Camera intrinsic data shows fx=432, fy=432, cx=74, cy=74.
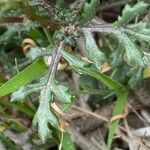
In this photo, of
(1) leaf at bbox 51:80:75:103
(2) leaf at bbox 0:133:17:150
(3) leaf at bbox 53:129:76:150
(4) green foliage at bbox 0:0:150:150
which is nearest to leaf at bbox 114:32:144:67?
(4) green foliage at bbox 0:0:150:150

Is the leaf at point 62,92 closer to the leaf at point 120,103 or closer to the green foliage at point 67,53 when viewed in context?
the green foliage at point 67,53

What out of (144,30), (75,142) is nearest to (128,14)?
(144,30)

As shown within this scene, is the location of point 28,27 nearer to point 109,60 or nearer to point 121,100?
point 109,60

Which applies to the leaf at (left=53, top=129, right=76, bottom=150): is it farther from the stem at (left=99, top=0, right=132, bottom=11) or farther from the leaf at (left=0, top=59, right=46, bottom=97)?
the stem at (left=99, top=0, right=132, bottom=11)

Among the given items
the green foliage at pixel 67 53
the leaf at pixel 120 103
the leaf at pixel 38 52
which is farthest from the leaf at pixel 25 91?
the leaf at pixel 120 103

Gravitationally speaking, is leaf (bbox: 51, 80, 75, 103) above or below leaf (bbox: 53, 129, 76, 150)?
above

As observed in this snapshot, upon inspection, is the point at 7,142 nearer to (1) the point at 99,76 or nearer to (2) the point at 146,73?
(1) the point at 99,76

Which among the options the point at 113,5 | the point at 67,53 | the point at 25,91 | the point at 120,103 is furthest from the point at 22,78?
the point at 113,5
